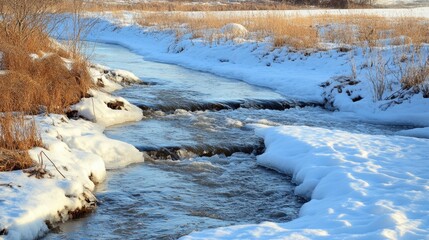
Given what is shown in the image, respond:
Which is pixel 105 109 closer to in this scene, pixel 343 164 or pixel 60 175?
pixel 60 175

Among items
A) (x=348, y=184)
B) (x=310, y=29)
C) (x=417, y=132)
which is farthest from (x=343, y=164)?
(x=310, y=29)

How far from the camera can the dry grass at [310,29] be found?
54.9ft

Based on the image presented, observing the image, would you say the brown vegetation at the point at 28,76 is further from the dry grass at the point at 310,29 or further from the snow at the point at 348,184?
the dry grass at the point at 310,29

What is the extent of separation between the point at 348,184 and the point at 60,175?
10.3 ft

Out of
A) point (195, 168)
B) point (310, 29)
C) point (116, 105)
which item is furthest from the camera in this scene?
point (310, 29)

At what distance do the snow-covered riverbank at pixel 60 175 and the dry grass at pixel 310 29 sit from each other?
9214mm

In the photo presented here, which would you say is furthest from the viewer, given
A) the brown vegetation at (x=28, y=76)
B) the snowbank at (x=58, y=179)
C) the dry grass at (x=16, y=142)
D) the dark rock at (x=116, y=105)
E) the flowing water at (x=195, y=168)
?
the dark rock at (x=116, y=105)

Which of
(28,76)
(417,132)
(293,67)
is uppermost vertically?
(28,76)

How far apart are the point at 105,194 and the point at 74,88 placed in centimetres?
362

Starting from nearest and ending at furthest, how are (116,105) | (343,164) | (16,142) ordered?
(16,142)
(343,164)
(116,105)

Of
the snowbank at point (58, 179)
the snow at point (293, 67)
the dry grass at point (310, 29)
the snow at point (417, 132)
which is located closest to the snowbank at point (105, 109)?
the snowbank at point (58, 179)

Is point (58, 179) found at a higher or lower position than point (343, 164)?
higher

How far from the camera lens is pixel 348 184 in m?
6.16

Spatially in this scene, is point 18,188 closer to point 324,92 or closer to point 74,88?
point 74,88
